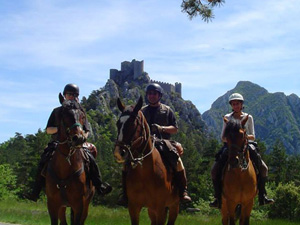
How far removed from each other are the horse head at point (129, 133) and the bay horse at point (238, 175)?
213cm

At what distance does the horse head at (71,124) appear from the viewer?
8.58 metres

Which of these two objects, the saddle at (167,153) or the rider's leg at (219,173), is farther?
the rider's leg at (219,173)

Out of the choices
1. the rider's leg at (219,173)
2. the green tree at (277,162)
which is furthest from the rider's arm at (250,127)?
the green tree at (277,162)

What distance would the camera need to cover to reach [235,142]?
934 centimetres

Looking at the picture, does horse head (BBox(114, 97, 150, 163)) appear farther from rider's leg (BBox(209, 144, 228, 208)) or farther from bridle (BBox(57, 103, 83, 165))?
rider's leg (BBox(209, 144, 228, 208))

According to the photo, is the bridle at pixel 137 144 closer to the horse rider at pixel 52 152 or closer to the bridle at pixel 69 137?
the bridle at pixel 69 137

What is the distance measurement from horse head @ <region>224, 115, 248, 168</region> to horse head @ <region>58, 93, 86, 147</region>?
10.7 ft

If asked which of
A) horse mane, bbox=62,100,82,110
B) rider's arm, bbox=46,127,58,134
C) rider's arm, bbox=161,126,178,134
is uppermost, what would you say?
horse mane, bbox=62,100,82,110

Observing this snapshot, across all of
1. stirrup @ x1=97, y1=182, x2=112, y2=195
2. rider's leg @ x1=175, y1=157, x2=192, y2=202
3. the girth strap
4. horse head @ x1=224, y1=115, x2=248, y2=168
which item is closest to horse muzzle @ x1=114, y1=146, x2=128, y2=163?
the girth strap

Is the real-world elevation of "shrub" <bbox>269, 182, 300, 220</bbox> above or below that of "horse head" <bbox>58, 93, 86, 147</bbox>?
below

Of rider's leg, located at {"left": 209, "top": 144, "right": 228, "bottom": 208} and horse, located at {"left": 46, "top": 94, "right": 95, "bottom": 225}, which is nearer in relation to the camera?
horse, located at {"left": 46, "top": 94, "right": 95, "bottom": 225}

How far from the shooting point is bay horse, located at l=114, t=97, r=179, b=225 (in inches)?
316

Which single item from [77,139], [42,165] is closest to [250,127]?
[77,139]

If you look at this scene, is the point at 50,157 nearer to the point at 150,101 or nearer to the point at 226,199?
the point at 150,101
